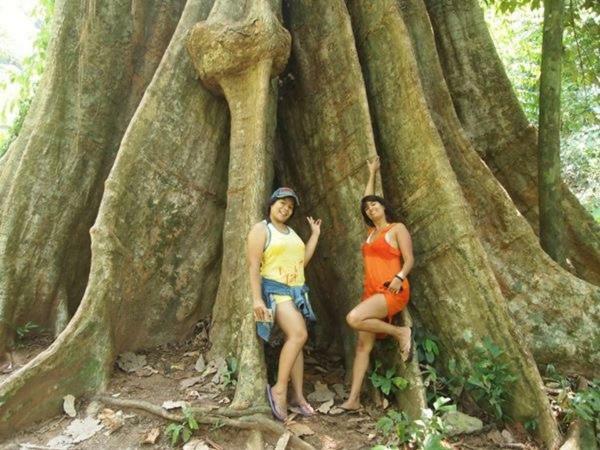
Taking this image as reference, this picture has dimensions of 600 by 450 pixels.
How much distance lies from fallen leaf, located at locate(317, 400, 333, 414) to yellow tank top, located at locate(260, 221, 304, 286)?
90 cm

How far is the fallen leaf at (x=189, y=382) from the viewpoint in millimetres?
3928

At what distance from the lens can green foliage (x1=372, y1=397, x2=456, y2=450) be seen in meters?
3.06

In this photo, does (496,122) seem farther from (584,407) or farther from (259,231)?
(259,231)

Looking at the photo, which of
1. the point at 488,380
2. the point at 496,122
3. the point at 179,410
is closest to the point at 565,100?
the point at 496,122

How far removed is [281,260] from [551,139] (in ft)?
10.4

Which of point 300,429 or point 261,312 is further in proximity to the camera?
point 261,312

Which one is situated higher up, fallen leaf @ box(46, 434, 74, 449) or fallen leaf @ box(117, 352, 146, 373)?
fallen leaf @ box(117, 352, 146, 373)

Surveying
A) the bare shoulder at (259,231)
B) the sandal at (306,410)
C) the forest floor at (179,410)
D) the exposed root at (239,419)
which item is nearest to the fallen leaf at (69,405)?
the forest floor at (179,410)

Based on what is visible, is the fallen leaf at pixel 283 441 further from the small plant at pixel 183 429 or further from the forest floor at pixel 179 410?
the small plant at pixel 183 429

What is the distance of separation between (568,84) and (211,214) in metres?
9.48

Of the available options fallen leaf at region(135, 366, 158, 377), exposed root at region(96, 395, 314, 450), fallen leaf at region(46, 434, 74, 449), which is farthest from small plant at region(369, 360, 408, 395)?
fallen leaf at region(46, 434, 74, 449)

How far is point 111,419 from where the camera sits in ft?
11.4

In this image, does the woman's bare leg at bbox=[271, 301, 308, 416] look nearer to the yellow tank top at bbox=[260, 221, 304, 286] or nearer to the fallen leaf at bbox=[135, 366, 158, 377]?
the yellow tank top at bbox=[260, 221, 304, 286]

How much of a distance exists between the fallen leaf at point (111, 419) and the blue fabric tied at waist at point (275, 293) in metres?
1.05
